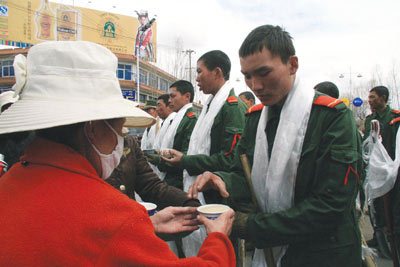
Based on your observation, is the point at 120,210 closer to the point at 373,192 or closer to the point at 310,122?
the point at 310,122

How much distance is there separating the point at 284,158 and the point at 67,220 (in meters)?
1.21

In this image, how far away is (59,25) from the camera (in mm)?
36688

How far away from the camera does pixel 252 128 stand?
2.12 meters

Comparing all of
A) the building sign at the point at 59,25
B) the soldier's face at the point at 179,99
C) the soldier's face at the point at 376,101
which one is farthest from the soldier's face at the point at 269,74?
the building sign at the point at 59,25

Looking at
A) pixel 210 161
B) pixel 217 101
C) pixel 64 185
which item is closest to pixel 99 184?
pixel 64 185

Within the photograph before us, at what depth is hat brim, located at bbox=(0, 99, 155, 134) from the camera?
3.36 ft

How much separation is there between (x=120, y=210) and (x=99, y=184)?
0.15m

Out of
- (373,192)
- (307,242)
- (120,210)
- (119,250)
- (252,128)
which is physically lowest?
(373,192)

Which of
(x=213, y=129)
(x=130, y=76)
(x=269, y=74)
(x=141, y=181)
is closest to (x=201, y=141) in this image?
(x=213, y=129)

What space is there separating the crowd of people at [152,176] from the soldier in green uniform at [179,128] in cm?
110

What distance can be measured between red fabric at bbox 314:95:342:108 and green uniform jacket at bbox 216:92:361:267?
0.06 ft

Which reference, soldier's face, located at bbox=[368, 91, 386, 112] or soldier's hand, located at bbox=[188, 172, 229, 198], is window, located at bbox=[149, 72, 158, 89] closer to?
soldier's face, located at bbox=[368, 91, 386, 112]

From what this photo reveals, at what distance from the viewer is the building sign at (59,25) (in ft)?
111

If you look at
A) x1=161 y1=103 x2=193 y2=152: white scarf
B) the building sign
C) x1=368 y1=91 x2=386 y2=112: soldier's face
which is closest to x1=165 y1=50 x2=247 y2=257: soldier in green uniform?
x1=161 y1=103 x2=193 y2=152: white scarf
